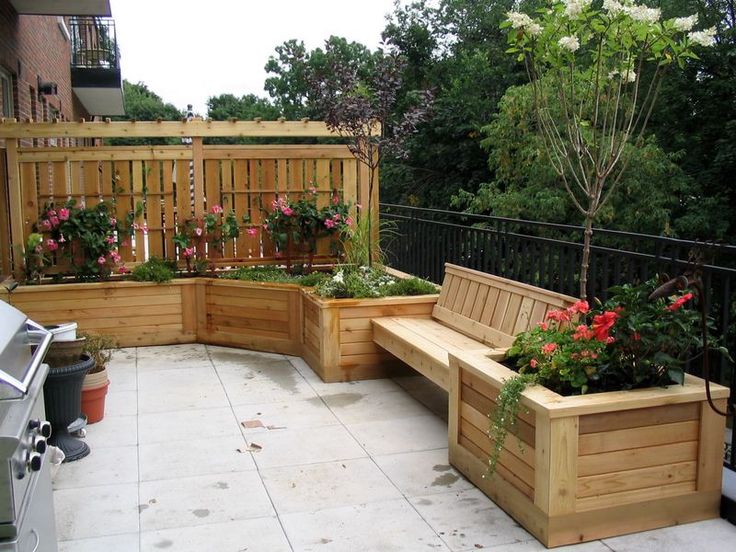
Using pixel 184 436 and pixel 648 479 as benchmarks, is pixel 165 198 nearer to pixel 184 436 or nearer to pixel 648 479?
pixel 184 436

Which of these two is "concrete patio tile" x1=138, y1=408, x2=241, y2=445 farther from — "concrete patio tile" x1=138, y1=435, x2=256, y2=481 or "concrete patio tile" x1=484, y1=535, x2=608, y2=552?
"concrete patio tile" x1=484, y1=535, x2=608, y2=552

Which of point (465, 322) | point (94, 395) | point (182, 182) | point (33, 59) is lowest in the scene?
point (94, 395)

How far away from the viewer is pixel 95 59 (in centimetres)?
1722

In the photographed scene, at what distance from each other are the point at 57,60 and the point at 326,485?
39.9ft

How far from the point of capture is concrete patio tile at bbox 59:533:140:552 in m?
3.45

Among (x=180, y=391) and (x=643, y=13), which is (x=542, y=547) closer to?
(x=643, y=13)

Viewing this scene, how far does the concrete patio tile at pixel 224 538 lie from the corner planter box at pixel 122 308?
4.21 metres

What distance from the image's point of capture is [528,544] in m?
3.47

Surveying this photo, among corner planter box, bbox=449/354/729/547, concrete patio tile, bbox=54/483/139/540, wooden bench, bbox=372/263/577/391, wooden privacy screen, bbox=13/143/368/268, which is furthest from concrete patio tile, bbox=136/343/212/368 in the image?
corner planter box, bbox=449/354/729/547

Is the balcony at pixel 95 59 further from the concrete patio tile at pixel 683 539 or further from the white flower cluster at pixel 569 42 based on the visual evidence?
the concrete patio tile at pixel 683 539

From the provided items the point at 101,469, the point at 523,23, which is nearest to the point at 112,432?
the point at 101,469

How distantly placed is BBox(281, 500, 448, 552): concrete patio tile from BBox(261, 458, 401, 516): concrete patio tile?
87mm

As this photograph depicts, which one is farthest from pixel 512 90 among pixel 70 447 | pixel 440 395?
pixel 70 447

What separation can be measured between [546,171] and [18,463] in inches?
490
